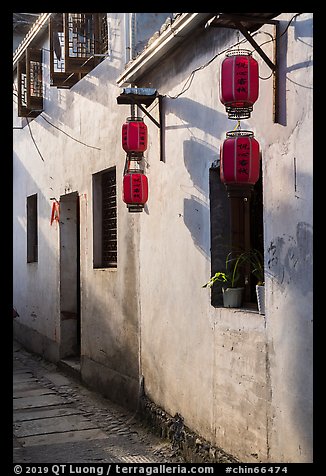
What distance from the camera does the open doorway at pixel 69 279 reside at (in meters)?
12.3

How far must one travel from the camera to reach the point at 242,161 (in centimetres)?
520

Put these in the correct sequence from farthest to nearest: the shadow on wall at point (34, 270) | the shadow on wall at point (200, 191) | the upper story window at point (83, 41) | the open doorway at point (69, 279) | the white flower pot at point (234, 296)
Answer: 1. the shadow on wall at point (34, 270)
2. the open doorway at point (69, 279)
3. the upper story window at point (83, 41)
4. the shadow on wall at point (200, 191)
5. the white flower pot at point (234, 296)

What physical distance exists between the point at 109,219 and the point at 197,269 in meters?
3.73

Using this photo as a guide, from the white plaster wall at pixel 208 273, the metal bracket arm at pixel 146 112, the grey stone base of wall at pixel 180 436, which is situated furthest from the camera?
the metal bracket arm at pixel 146 112

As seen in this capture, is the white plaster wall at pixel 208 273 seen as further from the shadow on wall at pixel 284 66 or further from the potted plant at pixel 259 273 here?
the potted plant at pixel 259 273

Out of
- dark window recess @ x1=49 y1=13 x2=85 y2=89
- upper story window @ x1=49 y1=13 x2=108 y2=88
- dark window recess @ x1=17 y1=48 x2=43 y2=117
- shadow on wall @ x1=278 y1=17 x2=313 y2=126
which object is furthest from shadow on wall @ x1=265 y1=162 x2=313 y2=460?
dark window recess @ x1=17 y1=48 x2=43 y2=117

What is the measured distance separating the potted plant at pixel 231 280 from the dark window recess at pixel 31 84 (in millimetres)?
8748

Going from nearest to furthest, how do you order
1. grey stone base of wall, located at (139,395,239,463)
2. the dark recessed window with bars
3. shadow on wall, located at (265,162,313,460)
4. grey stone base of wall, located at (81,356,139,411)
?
shadow on wall, located at (265,162,313,460) < grey stone base of wall, located at (139,395,239,463) < grey stone base of wall, located at (81,356,139,411) < the dark recessed window with bars

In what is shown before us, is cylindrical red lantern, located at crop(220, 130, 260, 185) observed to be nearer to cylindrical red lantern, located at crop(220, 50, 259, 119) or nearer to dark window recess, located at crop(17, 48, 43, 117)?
cylindrical red lantern, located at crop(220, 50, 259, 119)

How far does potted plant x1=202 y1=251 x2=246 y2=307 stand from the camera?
6.07 metres

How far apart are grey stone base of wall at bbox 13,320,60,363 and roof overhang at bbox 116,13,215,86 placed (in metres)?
6.11

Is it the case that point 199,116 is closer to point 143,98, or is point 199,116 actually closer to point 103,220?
point 143,98

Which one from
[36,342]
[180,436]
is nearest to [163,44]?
[180,436]

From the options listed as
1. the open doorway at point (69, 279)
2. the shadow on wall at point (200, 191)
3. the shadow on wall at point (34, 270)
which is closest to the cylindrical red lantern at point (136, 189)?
the shadow on wall at point (200, 191)
